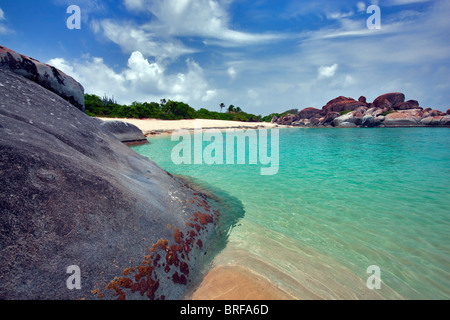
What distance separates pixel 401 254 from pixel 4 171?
5870 millimetres

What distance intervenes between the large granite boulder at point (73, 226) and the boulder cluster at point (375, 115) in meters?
75.9

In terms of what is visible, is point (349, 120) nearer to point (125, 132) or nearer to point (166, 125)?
point (166, 125)

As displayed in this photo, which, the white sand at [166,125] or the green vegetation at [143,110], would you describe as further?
the green vegetation at [143,110]

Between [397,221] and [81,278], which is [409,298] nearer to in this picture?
[397,221]

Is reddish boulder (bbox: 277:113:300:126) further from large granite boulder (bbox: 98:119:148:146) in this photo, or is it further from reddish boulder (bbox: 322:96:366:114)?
large granite boulder (bbox: 98:119:148:146)

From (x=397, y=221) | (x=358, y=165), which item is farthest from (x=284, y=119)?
(x=397, y=221)

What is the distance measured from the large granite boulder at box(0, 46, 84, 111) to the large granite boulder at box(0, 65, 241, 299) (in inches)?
29.2

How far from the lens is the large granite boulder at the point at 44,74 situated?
420cm

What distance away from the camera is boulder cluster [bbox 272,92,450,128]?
5956cm

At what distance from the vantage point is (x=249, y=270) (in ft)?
10.3

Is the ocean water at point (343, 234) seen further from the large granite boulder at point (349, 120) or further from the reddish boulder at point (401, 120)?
the reddish boulder at point (401, 120)

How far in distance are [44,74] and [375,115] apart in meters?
83.2

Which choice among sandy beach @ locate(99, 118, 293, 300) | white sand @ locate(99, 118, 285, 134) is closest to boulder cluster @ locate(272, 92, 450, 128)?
white sand @ locate(99, 118, 285, 134)

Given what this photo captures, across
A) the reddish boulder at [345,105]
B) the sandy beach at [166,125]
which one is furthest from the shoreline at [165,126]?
the reddish boulder at [345,105]
